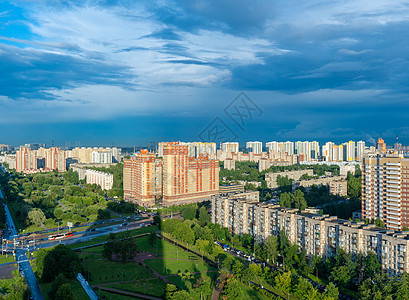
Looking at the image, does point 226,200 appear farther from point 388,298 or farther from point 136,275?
point 388,298

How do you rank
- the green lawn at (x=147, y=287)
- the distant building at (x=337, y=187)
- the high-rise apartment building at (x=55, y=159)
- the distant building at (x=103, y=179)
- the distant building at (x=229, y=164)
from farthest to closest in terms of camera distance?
the high-rise apartment building at (x=55, y=159) < the distant building at (x=229, y=164) < the distant building at (x=103, y=179) < the distant building at (x=337, y=187) < the green lawn at (x=147, y=287)

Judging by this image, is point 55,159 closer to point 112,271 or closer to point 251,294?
point 112,271

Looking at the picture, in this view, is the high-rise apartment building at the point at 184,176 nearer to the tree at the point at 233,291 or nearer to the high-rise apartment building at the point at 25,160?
the tree at the point at 233,291

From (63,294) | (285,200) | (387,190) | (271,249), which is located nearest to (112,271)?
(63,294)

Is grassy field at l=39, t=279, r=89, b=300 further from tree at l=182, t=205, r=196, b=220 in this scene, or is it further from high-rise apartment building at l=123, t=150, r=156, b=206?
high-rise apartment building at l=123, t=150, r=156, b=206

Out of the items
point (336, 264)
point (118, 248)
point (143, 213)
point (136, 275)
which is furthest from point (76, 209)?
point (336, 264)

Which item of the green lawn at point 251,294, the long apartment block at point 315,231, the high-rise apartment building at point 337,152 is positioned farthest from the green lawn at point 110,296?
the high-rise apartment building at point 337,152

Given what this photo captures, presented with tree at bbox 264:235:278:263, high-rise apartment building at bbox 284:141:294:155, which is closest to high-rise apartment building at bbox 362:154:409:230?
tree at bbox 264:235:278:263
